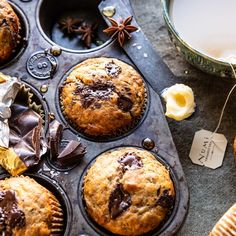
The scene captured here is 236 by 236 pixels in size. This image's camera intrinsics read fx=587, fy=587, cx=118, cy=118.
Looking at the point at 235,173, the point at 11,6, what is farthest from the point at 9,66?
the point at 235,173

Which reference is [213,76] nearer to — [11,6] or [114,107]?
[114,107]

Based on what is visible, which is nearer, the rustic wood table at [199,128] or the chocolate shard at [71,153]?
the chocolate shard at [71,153]

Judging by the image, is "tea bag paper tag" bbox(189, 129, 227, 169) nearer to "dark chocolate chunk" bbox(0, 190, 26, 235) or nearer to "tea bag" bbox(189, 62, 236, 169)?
"tea bag" bbox(189, 62, 236, 169)

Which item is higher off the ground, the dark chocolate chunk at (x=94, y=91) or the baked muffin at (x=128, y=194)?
the dark chocolate chunk at (x=94, y=91)

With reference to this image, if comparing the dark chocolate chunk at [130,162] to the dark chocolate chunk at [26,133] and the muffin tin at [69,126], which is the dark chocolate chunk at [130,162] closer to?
the muffin tin at [69,126]

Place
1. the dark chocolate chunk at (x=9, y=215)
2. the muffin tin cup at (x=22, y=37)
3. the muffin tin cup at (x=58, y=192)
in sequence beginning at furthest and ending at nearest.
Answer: the muffin tin cup at (x=22, y=37) < the muffin tin cup at (x=58, y=192) < the dark chocolate chunk at (x=9, y=215)

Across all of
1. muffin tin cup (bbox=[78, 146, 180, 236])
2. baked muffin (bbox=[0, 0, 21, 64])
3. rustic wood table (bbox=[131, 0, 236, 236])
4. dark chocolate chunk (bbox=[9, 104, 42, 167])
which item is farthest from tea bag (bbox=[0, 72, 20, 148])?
rustic wood table (bbox=[131, 0, 236, 236])

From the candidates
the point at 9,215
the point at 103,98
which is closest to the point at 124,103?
the point at 103,98

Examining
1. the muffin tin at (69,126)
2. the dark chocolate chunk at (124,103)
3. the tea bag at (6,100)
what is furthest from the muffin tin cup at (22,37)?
the dark chocolate chunk at (124,103)
